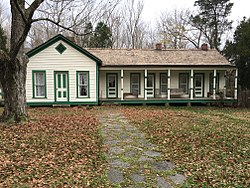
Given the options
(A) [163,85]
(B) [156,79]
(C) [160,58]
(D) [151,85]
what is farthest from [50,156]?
(A) [163,85]

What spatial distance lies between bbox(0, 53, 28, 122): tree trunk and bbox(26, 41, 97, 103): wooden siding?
705 centimetres

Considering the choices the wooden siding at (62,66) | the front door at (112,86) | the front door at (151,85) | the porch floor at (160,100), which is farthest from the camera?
the front door at (151,85)

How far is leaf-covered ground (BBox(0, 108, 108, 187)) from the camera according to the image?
4.71 m

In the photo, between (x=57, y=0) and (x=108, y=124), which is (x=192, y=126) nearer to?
(x=108, y=124)

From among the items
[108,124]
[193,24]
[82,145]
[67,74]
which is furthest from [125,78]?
[193,24]

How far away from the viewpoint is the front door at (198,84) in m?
20.5

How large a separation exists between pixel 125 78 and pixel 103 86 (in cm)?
187

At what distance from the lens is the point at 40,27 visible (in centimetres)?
3325

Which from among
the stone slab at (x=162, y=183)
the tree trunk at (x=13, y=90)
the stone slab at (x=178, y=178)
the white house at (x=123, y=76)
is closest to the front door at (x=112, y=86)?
the white house at (x=123, y=76)

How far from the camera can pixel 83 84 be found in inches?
700

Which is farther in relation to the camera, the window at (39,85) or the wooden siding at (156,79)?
the wooden siding at (156,79)

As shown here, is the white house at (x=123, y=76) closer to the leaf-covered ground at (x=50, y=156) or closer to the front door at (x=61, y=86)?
the front door at (x=61, y=86)

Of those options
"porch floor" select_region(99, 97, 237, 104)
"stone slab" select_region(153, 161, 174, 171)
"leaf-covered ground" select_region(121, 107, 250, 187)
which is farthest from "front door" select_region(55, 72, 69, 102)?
"stone slab" select_region(153, 161, 174, 171)

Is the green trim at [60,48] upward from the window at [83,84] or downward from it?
upward
